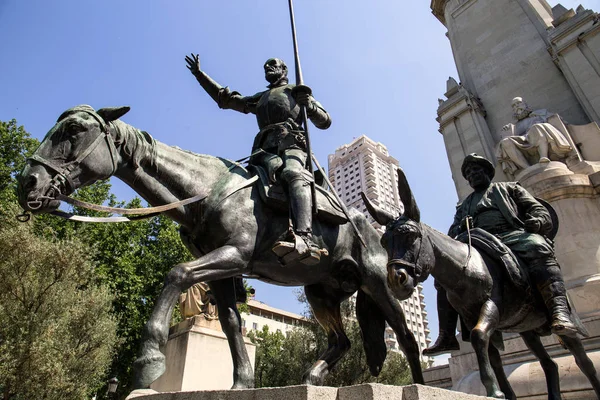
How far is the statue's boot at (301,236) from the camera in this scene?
172 inches

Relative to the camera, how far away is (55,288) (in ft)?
56.3

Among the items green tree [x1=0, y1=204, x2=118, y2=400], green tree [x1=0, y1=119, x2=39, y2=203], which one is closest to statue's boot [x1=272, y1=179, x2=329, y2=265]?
green tree [x1=0, y1=204, x2=118, y2=400]

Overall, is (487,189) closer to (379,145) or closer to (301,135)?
(301,135)

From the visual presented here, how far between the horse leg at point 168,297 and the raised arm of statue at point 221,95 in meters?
2.75

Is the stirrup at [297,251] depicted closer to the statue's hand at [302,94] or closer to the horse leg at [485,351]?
the horse leg at [485,351]

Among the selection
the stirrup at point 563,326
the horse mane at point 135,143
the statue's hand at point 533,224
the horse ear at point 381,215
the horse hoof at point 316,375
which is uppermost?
the horse mane at point 135,143

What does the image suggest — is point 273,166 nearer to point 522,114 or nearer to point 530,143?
point 530,143

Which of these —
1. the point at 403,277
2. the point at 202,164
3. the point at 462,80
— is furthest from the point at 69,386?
the point at 462,80

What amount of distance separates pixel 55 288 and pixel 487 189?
16750 millimetres

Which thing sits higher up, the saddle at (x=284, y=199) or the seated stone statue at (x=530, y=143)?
the seated stone statue at (x=530, y=143)

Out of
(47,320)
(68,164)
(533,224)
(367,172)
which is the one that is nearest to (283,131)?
(68,164)

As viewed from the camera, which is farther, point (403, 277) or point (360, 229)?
point (360, 229)

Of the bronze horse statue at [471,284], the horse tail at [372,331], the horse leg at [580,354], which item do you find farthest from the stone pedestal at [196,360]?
the horse leg at [580,354]

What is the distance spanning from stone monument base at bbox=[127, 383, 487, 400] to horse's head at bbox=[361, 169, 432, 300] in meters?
1.22
